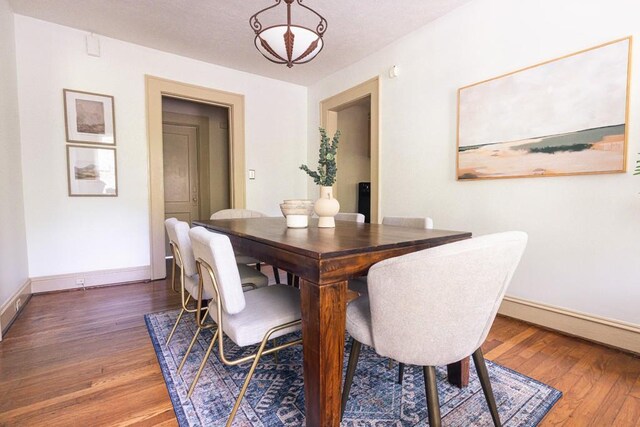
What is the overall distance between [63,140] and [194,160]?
2228 mm

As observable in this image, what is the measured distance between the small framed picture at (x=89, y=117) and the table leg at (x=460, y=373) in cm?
369

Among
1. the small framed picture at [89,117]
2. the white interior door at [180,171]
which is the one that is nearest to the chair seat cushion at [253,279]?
the small framed picture at [89,117]

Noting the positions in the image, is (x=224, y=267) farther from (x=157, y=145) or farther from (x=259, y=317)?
(x=157, y=145)

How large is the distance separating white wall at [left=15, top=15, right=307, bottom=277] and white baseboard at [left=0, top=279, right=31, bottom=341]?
26 cm

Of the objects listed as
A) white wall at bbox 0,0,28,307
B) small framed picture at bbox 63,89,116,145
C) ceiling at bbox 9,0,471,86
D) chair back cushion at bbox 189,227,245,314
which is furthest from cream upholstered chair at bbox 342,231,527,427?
small framed picture at bbox 63,89,116,145

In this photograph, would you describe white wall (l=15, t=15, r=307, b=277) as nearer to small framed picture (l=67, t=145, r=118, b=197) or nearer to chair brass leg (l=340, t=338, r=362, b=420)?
small framed picture (l=67, t=145, r=118, b=197)

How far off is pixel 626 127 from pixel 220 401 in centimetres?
272

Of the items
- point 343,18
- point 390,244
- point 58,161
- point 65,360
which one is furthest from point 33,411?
point 343,18

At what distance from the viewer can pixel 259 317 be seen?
1257 mm

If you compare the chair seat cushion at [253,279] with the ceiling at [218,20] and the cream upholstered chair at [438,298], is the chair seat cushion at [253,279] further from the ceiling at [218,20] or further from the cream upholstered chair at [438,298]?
the ceiling at [218,20]

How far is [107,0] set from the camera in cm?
254

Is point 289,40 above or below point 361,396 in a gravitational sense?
above

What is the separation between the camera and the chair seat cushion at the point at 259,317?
1.19 meters

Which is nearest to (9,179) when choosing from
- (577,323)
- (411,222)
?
(411,222)
